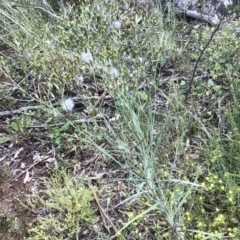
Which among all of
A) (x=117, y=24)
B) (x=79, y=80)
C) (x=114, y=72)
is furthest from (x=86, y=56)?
(x=117, y=24)

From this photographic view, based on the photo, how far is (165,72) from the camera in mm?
3115

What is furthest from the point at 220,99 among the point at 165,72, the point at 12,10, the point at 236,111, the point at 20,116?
the point at 12,10

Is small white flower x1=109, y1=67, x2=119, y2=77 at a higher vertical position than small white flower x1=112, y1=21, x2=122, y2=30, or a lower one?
lower

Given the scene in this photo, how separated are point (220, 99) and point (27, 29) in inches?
64.0

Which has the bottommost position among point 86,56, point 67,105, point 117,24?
point 67,105

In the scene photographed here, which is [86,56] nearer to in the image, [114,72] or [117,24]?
[114,72]

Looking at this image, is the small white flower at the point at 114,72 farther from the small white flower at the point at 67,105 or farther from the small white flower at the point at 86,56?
the small white flower at the point at 67,105

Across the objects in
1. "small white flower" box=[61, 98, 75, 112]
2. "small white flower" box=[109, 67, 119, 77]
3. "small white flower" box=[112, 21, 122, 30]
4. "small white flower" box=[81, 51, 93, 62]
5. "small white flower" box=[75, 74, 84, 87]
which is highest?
"small white flower" box=[112, 21, 122, 30]

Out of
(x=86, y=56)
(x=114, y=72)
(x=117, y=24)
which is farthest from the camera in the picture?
(x=117, y=24)

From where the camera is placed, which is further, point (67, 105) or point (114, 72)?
point (67, 105)

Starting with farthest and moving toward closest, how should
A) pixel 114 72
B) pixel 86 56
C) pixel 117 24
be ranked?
pixel 117 24 → pixel 86 56 → pixel 114 72

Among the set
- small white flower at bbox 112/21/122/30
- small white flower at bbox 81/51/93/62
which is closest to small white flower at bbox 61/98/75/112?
small white flower at bbox 81/51/93/62

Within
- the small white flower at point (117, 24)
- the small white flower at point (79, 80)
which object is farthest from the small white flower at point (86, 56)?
the small white flower at point (117, 24)

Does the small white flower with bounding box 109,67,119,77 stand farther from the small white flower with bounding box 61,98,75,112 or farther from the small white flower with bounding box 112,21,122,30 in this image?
the small white flower with bounding box 112,21,122,30
